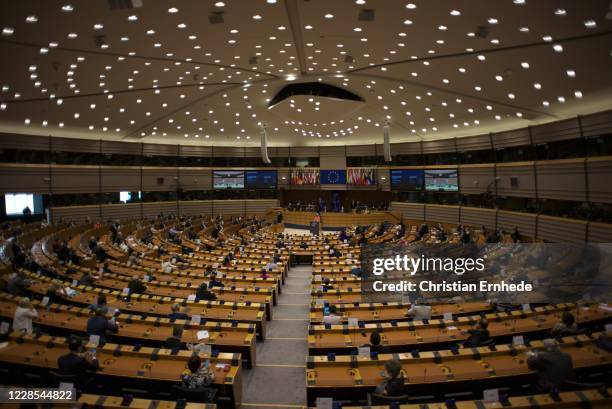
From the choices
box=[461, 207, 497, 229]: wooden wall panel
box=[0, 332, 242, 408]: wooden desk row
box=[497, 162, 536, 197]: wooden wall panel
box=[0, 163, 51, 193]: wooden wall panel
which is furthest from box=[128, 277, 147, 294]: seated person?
box=[461, 207, 497, 229]: wooden wall panel

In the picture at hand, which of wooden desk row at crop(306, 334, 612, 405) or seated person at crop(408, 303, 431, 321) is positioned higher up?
seated person at crop(408, 303, 431, 321)

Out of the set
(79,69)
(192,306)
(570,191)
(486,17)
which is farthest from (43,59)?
(570,191)

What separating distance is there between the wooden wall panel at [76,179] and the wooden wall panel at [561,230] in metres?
30.5

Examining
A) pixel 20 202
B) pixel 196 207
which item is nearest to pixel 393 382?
pixel 20 202

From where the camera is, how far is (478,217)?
2598 cm

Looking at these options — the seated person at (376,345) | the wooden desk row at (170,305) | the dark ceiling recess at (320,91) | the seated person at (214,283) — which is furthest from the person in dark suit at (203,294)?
the dark ceiling recess at (320,91)

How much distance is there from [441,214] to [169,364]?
1024 inches

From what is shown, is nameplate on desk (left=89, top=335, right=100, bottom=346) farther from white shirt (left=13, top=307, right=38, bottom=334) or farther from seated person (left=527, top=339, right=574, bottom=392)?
seated person (left=527, top=339, right=574, bottom=392)

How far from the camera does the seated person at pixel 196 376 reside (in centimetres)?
605

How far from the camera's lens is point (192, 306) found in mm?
10258

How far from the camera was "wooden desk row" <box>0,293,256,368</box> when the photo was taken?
815 centimetres

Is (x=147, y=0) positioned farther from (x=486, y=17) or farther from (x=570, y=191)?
(x=570, y=191)

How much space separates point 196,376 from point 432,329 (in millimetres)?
5134

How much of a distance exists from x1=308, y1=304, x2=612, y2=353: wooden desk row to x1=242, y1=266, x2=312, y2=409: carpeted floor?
0.87 meters
